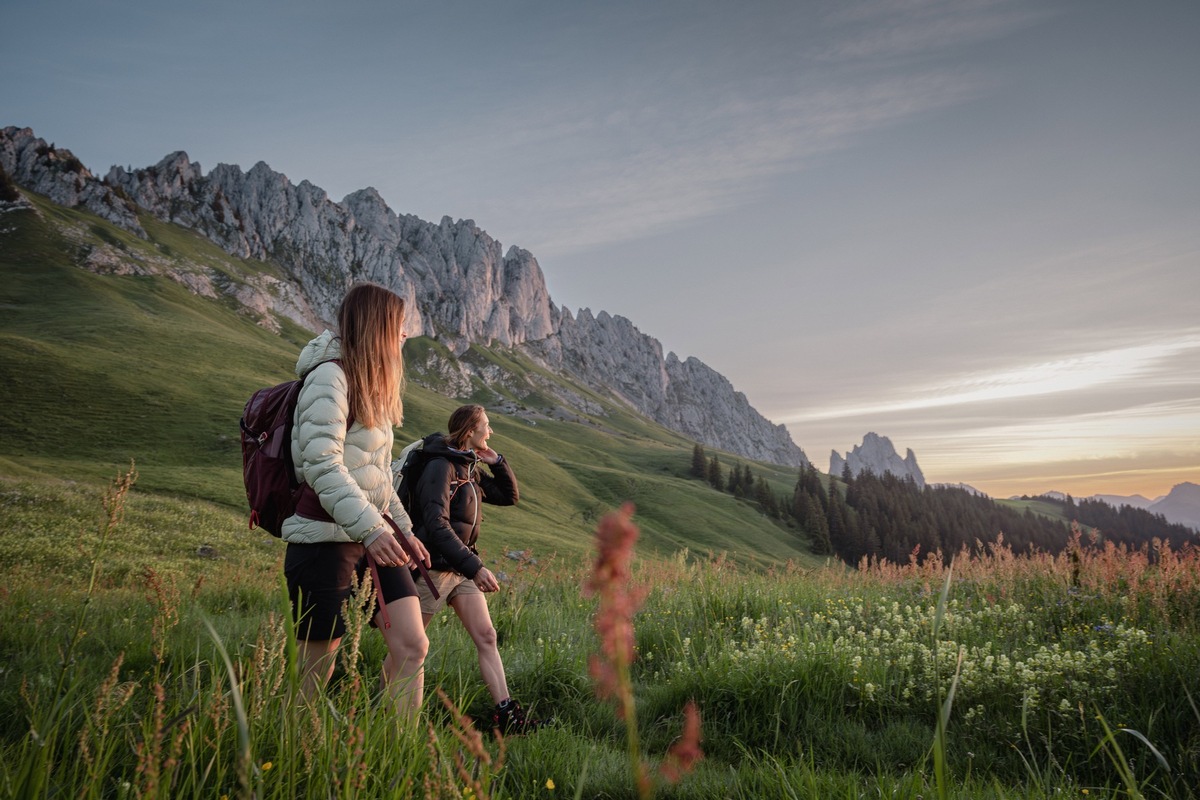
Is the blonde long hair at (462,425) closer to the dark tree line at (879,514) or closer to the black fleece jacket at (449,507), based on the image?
the black fleece jacket at (449,507)

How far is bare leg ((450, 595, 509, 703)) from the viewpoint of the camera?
5086 millimetres

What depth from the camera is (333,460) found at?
13.5 feet

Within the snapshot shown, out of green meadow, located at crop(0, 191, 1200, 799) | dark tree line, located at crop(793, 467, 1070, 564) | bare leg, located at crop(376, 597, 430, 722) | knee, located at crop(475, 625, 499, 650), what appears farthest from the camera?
dark tree line, located at crop(793, 467, 1070, 564)

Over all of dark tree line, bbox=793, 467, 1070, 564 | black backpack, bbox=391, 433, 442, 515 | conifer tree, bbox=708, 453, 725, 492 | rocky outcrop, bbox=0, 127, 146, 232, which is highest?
rocky outcrop, bbox=0, 127, 146, 232

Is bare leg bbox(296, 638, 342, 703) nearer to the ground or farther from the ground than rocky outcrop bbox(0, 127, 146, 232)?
nearer to the ground

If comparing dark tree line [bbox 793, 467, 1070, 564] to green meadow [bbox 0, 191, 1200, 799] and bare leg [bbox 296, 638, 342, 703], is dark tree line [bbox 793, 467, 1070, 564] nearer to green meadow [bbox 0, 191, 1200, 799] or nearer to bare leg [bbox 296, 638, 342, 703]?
green meadow [bbox 0, 191, 1200, 799]

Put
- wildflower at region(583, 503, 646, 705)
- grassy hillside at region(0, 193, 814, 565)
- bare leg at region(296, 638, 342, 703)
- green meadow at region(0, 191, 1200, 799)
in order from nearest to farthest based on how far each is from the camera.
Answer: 1. wildflower at region(583, 503, 646, 705)
2. green meadow at region(0, 191, 1200, 799)
3. bare leg at region(296, 638, 342, 703)
4. grassy hillside at region(0, 193, 814, 565)

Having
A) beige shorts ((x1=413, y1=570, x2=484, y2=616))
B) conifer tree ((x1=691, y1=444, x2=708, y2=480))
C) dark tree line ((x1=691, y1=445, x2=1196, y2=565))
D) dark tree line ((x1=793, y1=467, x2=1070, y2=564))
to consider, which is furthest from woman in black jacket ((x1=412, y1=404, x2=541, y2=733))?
conifer tree ((x1=691, y1=444, x2=708, y2=480))

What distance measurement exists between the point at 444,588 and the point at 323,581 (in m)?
1.62

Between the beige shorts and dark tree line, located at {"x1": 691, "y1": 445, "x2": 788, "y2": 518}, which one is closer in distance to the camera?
the beige shorts

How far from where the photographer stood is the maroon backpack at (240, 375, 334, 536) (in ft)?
13.9

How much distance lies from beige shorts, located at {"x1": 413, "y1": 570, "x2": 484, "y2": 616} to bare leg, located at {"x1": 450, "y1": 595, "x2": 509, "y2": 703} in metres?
0.05

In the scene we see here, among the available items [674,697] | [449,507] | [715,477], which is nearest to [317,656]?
[449,507]

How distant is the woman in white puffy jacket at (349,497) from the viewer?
158 inches
